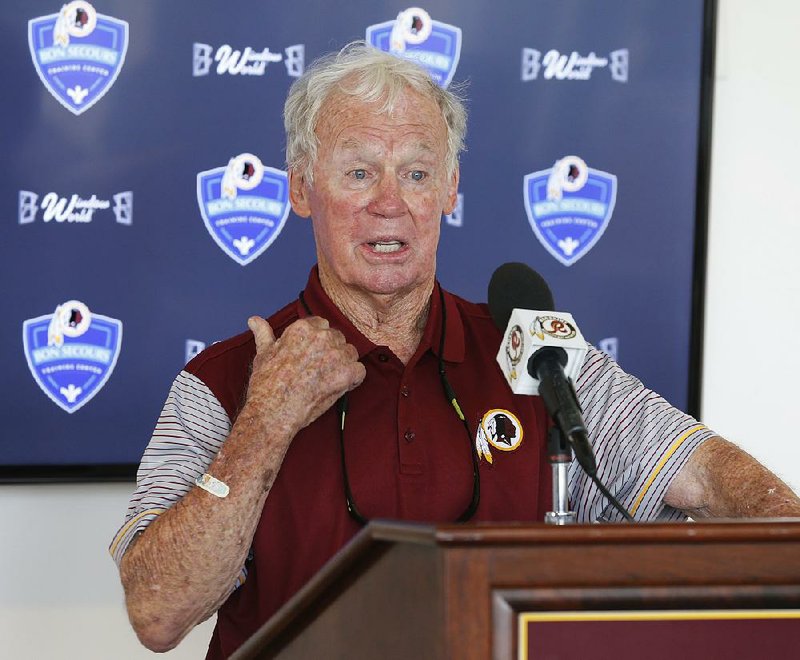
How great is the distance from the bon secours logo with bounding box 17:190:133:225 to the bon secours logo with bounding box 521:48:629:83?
2.90 ft

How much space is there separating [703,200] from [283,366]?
4.20ft

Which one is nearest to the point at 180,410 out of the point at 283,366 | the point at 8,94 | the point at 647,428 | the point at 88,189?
the point at 283,366

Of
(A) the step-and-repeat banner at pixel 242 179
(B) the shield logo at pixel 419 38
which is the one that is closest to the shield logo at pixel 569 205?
(A) the step-and-repeat banner at pixel 242 179

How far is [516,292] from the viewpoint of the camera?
1441mm

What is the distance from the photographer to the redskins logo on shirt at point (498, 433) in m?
1.62

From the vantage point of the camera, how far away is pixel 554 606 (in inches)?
32.6

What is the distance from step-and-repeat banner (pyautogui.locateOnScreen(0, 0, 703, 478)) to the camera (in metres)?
2.27

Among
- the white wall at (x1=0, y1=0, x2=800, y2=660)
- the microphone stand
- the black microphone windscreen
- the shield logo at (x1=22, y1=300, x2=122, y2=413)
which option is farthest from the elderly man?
the white wall at (x1=0, y1=0, x2=800, y2=660)

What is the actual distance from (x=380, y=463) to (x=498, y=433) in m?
0.19

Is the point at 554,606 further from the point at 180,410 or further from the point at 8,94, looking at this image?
the point at 8,94

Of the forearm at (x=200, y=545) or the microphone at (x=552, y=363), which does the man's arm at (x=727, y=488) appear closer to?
the microphone at (x=552, y=363)

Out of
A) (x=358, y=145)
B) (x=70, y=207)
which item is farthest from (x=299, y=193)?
(x=70, y=207)

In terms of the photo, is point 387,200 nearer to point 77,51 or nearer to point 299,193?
point 299,193

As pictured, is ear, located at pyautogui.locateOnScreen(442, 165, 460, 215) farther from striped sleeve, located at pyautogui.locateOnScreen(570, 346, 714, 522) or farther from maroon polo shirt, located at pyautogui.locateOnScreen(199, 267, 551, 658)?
striped sleeve, located at pyautogui.locateOnScreen(570, 346, 714, 522)
